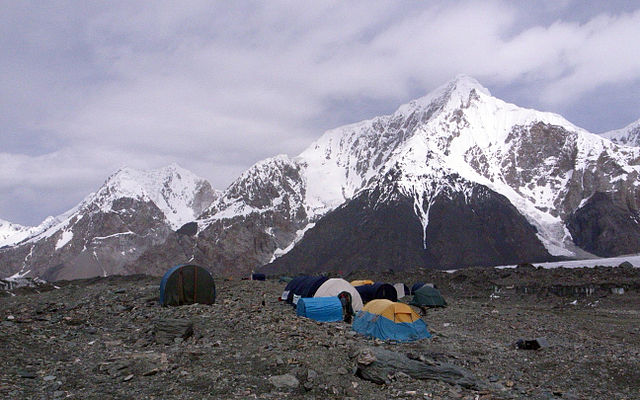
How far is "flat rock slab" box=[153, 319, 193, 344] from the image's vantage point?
16212 mm

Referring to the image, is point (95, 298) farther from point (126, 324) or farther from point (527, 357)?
point (527, 357)

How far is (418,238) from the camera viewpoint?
486 feet

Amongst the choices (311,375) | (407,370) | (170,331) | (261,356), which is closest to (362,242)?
(170,331)

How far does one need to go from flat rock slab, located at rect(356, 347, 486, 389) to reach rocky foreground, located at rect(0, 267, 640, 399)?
94mm

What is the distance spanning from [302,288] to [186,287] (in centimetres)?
818

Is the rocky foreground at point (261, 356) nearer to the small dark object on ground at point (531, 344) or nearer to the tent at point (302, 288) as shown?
the small dark object on ground at point (531, 344)

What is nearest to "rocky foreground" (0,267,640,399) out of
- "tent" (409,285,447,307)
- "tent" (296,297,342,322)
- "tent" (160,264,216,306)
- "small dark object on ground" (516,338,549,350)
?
"small dark object on ground" (516,338,549,350)

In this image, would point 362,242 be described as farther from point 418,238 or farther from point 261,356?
point 261,356

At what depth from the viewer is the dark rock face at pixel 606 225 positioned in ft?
463

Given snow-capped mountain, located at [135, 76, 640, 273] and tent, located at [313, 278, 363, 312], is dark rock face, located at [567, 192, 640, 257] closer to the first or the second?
snow-capped mountain, located at [135, 76, 640, 273]

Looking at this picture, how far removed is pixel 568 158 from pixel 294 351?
659 feet

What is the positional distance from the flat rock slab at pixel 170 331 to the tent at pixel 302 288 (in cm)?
1298

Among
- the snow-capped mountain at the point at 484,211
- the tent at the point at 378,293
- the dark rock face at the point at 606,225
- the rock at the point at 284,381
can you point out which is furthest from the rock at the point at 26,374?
the dark rock face at the point at 606,225

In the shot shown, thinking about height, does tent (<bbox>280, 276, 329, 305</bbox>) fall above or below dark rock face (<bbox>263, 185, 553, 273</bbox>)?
below
